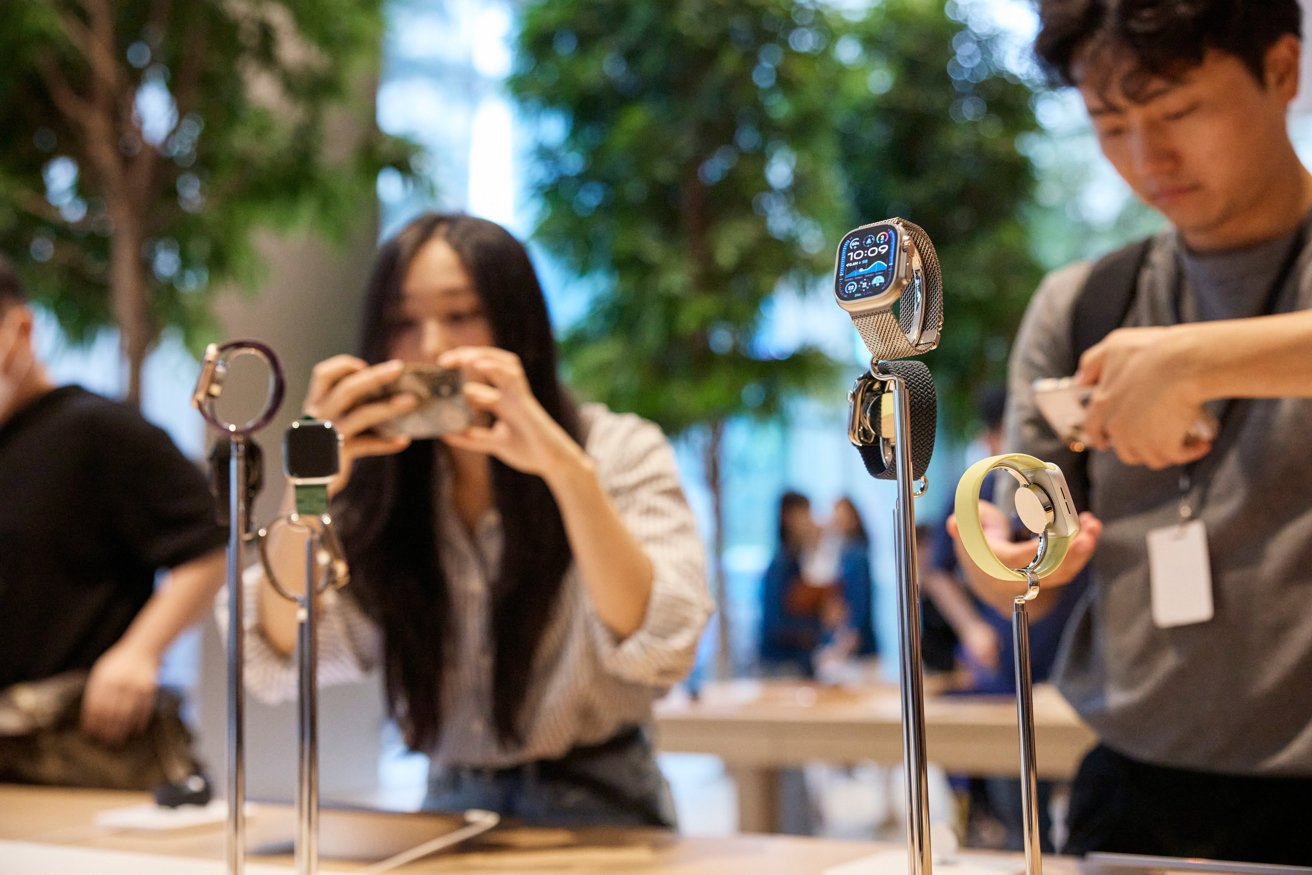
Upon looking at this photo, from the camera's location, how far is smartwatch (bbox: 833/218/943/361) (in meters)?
0.78

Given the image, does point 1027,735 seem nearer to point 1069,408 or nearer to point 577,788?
point 1069,408

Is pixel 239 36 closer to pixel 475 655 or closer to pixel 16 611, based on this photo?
pixel 16 611

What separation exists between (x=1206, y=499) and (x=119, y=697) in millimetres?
1592

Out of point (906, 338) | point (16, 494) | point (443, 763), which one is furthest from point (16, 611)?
point (906, 338)

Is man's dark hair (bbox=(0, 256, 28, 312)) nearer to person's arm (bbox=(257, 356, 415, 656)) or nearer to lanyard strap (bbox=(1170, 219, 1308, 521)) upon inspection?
person's arm (bbox=(257, 356, 415, 656))

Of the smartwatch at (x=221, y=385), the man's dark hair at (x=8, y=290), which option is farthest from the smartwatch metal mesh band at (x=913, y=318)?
the man's dark hair at (x=8, y=290)

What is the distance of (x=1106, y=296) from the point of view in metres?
1.45

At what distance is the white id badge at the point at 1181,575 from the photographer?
1.29 m

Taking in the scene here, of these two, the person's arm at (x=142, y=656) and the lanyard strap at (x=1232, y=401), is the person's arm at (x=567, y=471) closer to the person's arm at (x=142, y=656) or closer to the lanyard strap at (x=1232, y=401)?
the lanyard strap at (x=1232, y=401)

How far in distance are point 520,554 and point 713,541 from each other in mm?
4497

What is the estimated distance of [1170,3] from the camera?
1.23m

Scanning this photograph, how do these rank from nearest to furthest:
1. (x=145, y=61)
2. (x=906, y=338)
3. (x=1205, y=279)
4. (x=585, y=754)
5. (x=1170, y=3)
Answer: (x=906, y=338) → (x=1170, y=3) → (x=1205, y=279) → (x=585, y=754) → (x=145, y=61)

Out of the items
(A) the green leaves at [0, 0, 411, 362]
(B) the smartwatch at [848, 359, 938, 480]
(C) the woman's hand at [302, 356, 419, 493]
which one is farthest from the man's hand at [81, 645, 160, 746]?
(A) the green leaves at [0, 0, 411, 362]

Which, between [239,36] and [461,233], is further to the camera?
[239,36]
